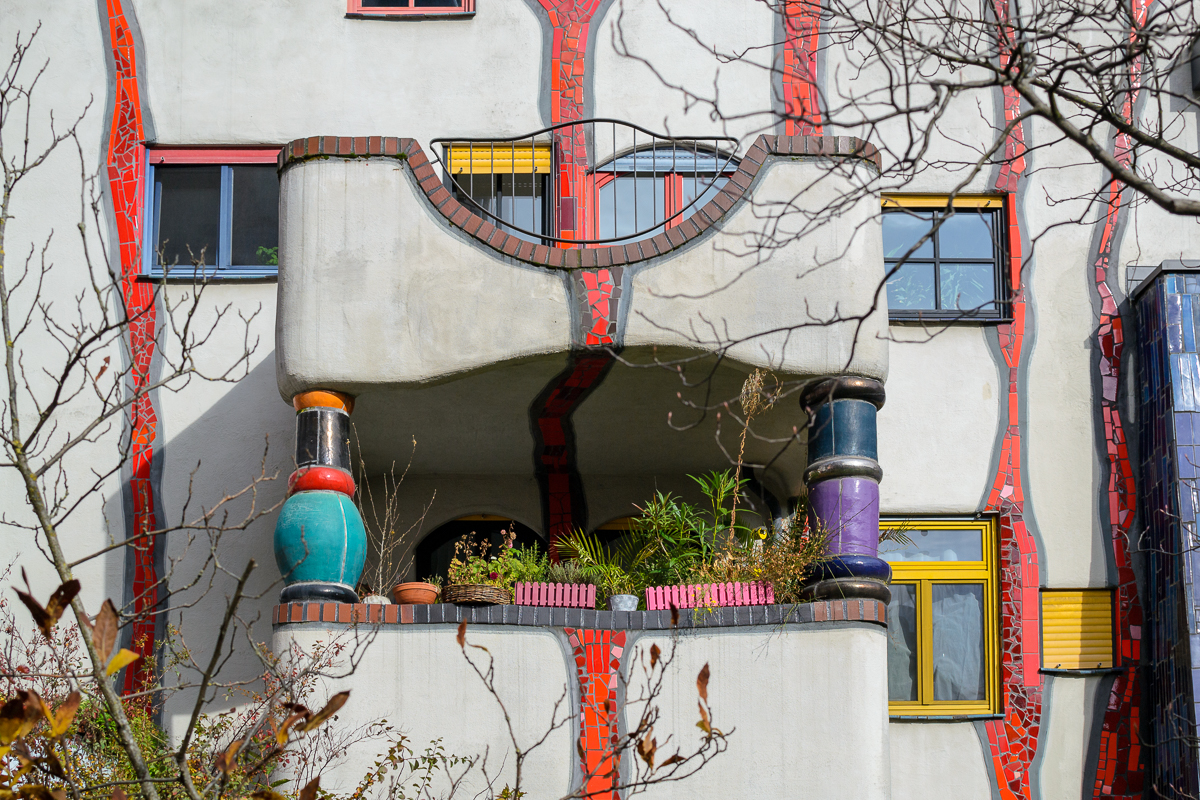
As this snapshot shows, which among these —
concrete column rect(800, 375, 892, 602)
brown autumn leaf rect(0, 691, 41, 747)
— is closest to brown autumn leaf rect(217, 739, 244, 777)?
brown autumn leaf rect(0, 691, 41, 747)

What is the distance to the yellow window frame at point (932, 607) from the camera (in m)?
9.38

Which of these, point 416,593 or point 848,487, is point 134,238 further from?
point 848,487

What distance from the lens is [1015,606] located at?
950 cm

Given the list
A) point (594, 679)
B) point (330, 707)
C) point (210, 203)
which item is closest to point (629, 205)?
point (210, 203)

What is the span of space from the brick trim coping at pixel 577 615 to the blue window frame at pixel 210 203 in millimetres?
3485

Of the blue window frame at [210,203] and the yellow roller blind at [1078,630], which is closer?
the yellow roller blind at [1078,630]

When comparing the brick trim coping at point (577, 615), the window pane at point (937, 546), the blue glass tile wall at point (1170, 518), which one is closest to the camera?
the brick trim coping at point (577, 615)

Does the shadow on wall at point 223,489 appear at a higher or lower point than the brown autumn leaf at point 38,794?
higher

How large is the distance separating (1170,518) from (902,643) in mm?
1811

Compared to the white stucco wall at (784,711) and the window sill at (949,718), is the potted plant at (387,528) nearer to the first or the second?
the white stucco wall at (784,711)

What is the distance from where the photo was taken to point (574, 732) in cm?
749

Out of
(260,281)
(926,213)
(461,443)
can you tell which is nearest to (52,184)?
(260,281)

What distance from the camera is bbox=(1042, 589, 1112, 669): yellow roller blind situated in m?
9.39

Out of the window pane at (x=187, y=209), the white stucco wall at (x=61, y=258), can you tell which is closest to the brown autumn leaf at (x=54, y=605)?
the white stucco wall at (x=61, y=258)
